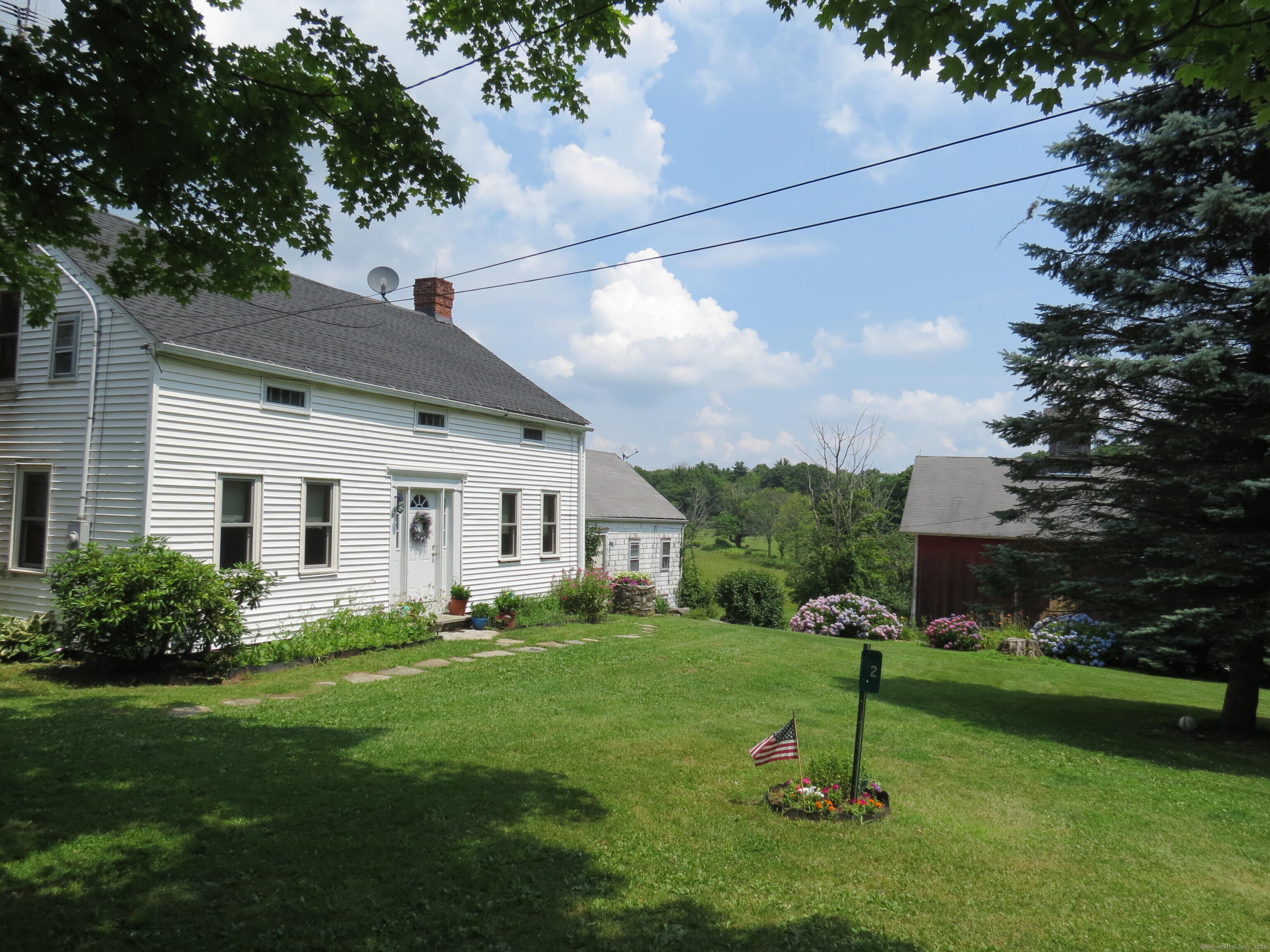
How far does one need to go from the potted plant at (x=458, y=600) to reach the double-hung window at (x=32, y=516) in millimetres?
6301

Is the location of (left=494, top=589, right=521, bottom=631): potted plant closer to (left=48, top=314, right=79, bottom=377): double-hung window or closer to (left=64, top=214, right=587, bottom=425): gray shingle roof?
(left=64, top=214, right=587, bottom=425): gray shingle roof

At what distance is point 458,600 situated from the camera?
1433cm

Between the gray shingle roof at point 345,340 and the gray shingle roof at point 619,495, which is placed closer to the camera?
the gray shingle roof at point 345,340

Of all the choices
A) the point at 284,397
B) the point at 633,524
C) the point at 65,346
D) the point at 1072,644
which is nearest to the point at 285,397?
the point at 284,397

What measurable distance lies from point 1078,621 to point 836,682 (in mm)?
8724

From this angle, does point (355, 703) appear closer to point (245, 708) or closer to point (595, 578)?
point (245, 708)

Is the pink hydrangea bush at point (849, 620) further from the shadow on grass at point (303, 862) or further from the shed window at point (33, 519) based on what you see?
the shed window at point (33, 519)

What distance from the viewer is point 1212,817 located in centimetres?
582

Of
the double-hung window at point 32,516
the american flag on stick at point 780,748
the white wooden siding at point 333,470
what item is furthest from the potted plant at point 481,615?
the american flag on stick at point 780,748

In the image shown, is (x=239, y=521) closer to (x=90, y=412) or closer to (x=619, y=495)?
(x=90, y=412)

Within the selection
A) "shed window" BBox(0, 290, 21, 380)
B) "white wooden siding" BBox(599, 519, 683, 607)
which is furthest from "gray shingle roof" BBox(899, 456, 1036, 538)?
"shed window" BBox(0, 290, 21, 380)

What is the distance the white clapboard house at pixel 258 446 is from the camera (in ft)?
32.6

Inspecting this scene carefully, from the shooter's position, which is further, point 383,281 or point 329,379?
point 383,281

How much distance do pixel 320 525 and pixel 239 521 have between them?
51.4 inches
